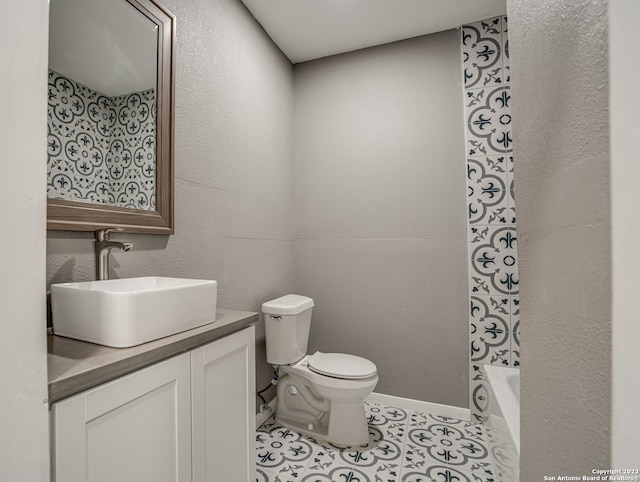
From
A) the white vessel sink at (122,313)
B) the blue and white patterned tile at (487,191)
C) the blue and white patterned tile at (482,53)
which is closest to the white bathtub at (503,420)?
the blue and white patterned tile at (487,191)

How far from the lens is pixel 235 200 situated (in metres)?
1.76

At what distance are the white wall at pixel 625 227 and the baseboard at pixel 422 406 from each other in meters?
1.99

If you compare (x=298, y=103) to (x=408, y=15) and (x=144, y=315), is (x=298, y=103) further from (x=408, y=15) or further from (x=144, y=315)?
(x=144, y=315)

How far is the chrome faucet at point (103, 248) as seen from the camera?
40.2 inches

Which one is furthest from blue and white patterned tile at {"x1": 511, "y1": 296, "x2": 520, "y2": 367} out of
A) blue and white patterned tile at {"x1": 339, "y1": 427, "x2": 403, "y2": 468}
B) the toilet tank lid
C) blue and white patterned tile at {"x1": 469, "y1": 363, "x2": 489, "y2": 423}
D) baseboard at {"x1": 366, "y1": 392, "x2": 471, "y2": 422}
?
the toilet tank lid

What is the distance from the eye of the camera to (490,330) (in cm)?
194

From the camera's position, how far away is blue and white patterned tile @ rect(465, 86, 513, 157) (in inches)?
76.6

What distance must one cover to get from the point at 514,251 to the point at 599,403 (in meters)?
1.82

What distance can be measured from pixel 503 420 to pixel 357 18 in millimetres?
2363

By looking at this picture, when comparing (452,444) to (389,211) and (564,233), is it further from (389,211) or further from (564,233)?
(564,233)

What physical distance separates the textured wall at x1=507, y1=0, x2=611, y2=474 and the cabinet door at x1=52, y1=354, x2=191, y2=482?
2.79 ft

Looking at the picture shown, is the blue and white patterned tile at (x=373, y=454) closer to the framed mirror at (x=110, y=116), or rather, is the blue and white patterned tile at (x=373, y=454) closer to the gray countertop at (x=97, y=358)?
the gray countertop at (x=97, y=358)

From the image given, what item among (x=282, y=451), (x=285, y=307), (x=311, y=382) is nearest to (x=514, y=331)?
(x=311, y=382)

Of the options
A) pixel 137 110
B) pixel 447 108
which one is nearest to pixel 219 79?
pixel 137 110
